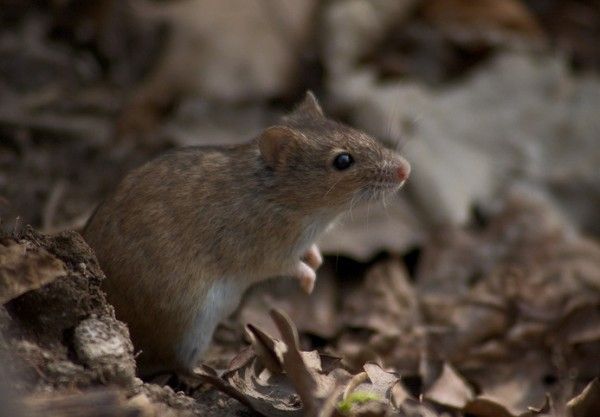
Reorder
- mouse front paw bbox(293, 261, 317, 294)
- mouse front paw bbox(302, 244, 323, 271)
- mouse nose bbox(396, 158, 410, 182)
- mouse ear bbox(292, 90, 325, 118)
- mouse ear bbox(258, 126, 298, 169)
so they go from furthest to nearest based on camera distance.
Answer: mouse front paw bbox(302, 244, 323, 271) < mouse ear bbox(292, 90, 325, 118) < mouse front paw bbox(293, 261, 317, 294) < mouse nose bbox(396, 158, 410, 182) < mouse ear bbox(258, 126, 298, 169)

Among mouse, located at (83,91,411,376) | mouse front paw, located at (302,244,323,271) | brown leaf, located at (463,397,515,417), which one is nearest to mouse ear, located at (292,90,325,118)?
mouse, located at (83,91,411,376)

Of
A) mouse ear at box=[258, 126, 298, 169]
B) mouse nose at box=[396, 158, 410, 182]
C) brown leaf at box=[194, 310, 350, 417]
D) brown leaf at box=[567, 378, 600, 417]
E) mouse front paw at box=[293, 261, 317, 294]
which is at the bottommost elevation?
brown leaf at box=[567, 378, 600, 417]

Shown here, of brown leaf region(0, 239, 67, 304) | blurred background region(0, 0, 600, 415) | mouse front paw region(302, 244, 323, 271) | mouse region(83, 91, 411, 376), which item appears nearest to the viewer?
brown leaf region(0, 239, 67, 304)

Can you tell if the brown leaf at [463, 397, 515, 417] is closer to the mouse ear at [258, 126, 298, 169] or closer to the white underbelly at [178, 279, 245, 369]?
the white underbelly at [178, 279, 245, 369]

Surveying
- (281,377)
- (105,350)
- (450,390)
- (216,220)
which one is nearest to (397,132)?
(450,390)

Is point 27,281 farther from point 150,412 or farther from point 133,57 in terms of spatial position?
point 133,57

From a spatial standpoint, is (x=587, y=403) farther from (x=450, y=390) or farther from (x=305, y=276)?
(x=305, y=276)

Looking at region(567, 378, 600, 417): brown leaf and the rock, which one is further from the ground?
the rock

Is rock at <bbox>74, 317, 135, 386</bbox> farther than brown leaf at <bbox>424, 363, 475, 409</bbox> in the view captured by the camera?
No
